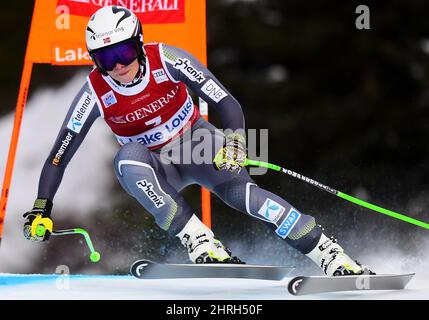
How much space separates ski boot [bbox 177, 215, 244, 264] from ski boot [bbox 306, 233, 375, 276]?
45cm

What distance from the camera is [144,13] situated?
6715 millimetres

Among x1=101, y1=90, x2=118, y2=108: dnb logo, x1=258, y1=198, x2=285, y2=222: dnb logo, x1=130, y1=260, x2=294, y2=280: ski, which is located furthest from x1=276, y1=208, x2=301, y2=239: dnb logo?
x1=101, y1=90, x2=118, y2=108: dnb logo

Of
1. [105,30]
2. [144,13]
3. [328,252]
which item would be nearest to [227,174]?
[328,252]

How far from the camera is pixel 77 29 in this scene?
6.66 meters

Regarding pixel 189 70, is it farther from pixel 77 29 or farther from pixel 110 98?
pixel 77 29

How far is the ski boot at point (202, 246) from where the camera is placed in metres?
5.16

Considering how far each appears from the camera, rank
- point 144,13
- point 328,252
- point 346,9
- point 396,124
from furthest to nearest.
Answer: point 346,9 → point 396,124 → point 144,13 → point 328,252

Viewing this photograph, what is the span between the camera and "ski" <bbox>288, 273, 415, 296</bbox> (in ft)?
16.2

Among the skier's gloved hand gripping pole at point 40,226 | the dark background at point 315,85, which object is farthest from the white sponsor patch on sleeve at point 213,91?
the dark background at point 315,85

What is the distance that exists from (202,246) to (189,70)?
1004mm

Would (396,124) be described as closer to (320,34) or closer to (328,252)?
(320,34)

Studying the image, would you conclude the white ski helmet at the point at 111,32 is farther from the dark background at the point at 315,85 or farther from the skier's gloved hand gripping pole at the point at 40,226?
the dark background at the point at 315,85

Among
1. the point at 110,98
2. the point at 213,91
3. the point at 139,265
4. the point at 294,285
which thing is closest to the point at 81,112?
the point at 110,98

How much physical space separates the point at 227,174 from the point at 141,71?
76 cm
